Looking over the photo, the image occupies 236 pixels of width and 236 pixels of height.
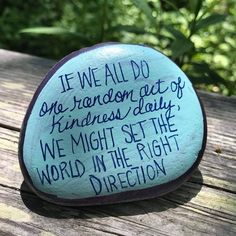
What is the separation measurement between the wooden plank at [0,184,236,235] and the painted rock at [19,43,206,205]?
0.03 metres

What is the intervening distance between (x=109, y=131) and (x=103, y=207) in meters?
0.16

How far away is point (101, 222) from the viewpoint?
1036mm

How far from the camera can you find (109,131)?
3.49 ft

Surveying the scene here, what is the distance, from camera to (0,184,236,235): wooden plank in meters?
1.02

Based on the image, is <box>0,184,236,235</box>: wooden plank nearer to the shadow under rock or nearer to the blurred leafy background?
the shadow under rock

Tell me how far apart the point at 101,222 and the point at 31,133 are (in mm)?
233

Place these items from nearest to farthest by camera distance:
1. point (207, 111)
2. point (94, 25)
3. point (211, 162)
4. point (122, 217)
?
point (122, 217) → point (211, 162) → point (207, 111) → point (94, 25)

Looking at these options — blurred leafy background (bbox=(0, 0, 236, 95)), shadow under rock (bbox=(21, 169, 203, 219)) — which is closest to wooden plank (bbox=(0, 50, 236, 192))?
shadow under rock (bbox=(21, 169, 203, 219))

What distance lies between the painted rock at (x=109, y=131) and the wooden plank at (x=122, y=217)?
1.2 inches

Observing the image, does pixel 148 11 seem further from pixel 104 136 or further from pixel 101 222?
pixel 101 222

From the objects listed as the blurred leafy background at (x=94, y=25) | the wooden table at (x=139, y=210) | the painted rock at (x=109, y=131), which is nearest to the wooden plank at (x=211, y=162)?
the wooden table at (x=139, y=210)

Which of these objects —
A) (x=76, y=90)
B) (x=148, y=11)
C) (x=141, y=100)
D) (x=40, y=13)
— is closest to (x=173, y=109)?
(x=141, y=100)

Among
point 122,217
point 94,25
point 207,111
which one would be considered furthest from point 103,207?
point 94,25

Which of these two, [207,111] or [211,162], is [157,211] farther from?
[207,111]
